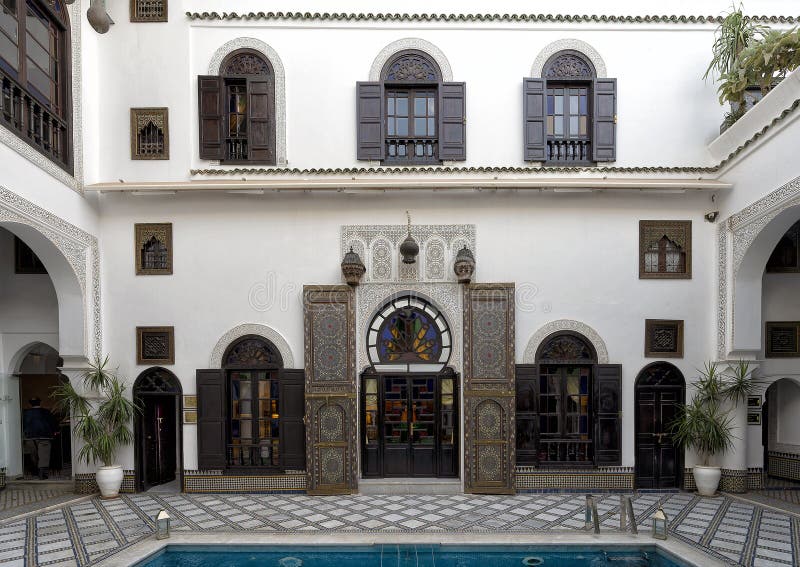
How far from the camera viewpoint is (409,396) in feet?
20.4

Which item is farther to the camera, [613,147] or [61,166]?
[613,147]

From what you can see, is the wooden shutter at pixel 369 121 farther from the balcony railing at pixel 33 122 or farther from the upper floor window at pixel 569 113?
the balcony railing at pixel 33 122

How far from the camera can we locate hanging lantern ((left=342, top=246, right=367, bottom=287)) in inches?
234

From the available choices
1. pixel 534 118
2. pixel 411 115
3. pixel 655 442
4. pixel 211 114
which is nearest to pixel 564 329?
pixel 655 442

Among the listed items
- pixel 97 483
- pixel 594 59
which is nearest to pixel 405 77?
pixel 594 59

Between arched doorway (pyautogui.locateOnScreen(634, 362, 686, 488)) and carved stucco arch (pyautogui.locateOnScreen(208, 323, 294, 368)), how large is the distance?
4.46 meters

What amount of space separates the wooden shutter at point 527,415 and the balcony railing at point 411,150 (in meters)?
2.91

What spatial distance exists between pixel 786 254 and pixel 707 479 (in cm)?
312

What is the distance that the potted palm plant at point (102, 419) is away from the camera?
19.3 feet

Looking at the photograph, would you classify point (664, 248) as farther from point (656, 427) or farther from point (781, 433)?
point (781, 433)

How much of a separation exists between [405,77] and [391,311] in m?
3.01

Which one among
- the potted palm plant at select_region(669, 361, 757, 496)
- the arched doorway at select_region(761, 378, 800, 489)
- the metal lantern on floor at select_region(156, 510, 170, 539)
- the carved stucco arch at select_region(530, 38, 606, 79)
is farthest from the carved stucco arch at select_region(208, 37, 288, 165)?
the arched doorway at select_region(761, 378, 800, 489)

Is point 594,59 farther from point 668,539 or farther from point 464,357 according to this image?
point 668,539

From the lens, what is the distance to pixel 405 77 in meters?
6.23
